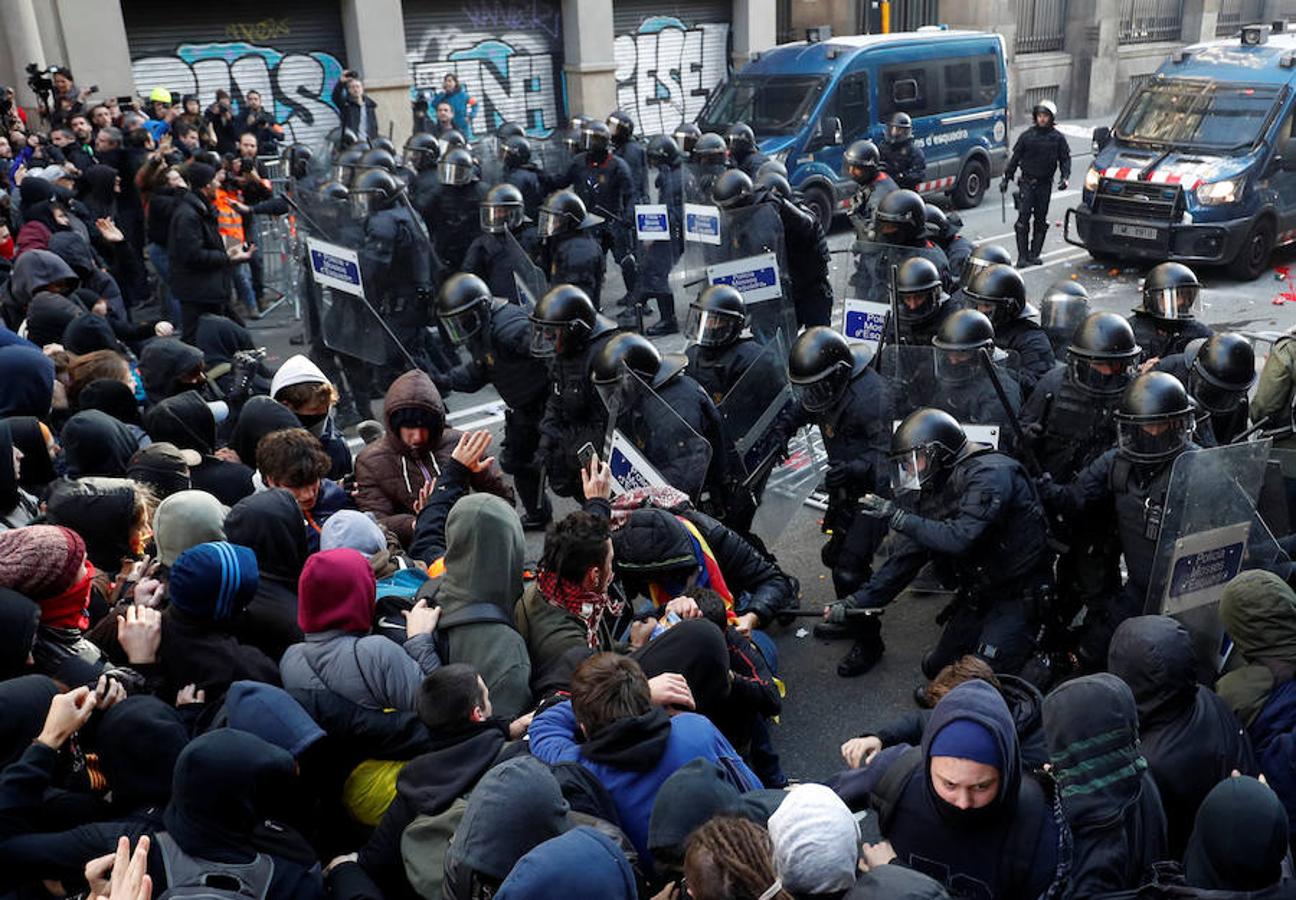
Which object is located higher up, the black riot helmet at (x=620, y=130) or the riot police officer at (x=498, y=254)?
the black riot helmet at (x=620, y=130)

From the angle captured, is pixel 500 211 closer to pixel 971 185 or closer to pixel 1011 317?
pixel 1011 317

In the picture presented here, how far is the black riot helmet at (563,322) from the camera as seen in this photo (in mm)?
5945

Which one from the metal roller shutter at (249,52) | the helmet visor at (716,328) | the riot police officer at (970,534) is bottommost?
the riot police officer at (970,534)

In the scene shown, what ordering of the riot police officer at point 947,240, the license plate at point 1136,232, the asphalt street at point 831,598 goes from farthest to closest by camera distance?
the license plate at point 1136,232 → the riot police officer at point 947,240 → the asphalt street at point 831,598

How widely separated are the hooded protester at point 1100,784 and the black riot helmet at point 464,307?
4.42m

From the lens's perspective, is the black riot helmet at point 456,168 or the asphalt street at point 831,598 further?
the black riot helmet at point 456,168

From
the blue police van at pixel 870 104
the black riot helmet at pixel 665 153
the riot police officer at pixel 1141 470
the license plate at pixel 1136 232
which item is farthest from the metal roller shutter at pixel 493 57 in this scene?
the riot police officer at pixel 1141 470

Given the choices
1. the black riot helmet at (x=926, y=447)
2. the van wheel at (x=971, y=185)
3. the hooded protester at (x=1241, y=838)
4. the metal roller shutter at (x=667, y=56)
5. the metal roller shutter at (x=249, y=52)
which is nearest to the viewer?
the hooded protester at (x=1241, y=838)

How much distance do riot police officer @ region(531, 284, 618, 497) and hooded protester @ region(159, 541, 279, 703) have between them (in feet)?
8.85

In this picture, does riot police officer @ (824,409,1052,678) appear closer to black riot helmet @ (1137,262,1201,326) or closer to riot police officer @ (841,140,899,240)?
black riot helmet @ (1137,262,1201,326)

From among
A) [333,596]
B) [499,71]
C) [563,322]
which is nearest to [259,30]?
[499,71]

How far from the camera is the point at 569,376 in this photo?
19.7ft

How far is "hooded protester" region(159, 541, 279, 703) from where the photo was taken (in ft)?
10.9

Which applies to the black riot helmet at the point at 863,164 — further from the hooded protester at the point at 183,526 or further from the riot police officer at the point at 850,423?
the hooded protester at the point at 183,526
